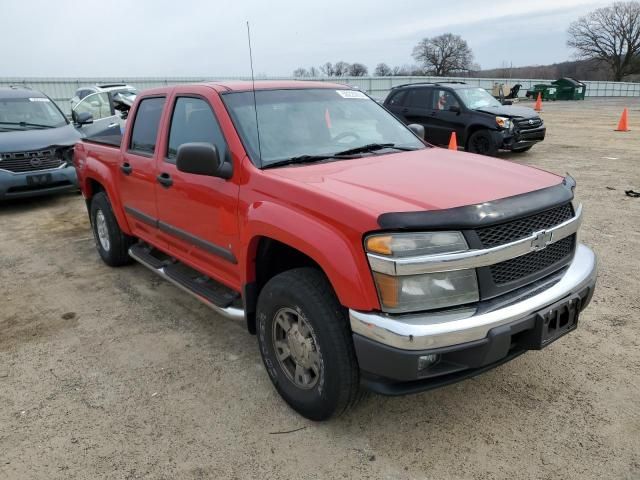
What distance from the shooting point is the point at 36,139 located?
8086 millimetres

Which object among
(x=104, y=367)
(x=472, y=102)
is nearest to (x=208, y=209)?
(x=104, y=367)

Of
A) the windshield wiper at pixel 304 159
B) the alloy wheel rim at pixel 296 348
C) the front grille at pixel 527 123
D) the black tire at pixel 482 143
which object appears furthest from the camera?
the front grille at pixel 527 123

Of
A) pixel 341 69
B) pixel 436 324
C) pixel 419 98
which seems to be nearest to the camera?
pixel 436 324

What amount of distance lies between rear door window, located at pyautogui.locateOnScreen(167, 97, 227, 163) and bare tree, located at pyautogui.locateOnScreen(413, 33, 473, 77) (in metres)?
81.7

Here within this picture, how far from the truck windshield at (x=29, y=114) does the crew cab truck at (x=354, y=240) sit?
6006mm

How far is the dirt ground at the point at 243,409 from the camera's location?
2.50 m

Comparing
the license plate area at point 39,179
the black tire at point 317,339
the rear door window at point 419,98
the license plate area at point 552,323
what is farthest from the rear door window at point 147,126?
the rear door window at point 419,98

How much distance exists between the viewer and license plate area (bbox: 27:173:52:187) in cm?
784

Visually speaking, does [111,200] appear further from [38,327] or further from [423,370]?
[423,370]

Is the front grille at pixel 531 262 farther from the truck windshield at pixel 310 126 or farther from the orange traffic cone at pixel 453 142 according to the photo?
the orange traffic cone at pixel 453 142

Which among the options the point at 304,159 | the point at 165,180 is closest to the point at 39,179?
the point at 165,180

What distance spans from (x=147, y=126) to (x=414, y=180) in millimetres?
2641

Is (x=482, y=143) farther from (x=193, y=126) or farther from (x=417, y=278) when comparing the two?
(x=417, y=278)

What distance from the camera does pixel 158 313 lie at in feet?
14.0
